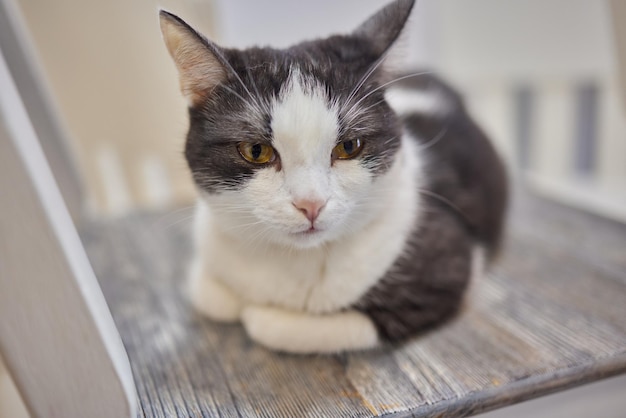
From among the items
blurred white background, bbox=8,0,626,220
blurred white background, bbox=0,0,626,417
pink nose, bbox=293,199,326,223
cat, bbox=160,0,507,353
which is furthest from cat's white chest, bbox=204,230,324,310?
blurred white background, bbox=0,0,626,417

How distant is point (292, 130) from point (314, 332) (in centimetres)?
32

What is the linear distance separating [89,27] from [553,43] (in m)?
1.52

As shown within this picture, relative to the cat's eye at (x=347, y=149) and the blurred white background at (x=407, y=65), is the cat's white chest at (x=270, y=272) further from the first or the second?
the blurred white background at (x=407, y=65)

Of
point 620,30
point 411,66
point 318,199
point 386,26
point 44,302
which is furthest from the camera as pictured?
point 411,66

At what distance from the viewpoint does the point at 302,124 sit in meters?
0.64

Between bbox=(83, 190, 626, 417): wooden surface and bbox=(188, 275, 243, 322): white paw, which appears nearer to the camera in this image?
bbox=(83, 190, 626, 417): wooden surface

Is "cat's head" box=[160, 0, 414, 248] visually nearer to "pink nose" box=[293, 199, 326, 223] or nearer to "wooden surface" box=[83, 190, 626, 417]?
"pink nose" box=[293, 199, 326, 223]

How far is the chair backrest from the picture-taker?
49 cm

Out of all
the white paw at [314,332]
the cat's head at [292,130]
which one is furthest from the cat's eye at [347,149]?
the white paw at [314,332]

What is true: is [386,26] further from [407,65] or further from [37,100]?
[37,100]

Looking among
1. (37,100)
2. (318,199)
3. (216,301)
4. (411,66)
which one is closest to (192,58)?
(318,199)

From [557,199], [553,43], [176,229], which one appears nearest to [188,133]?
[176,229]

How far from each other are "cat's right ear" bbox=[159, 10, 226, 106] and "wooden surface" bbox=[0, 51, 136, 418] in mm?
201

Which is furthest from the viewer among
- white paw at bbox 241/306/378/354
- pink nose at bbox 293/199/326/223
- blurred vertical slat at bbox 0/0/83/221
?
blurred vertical slat at bbox 0/0/83/221
